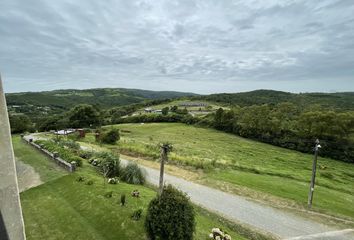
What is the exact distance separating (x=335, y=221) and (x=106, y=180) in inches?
591

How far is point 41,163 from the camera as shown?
76.2 feet

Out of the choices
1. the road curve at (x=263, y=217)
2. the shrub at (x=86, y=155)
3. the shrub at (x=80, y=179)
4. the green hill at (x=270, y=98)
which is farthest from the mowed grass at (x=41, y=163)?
the green hill at (x=270, y=98)

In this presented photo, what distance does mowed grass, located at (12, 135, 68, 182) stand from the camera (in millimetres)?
19911

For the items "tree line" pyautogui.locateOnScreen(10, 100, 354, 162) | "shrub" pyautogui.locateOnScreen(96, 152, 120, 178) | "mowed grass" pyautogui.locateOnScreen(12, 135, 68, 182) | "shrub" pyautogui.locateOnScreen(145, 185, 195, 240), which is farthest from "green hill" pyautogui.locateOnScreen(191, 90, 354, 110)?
"shrub" pyautogui.locateOnScreen(145, 185, 195, 240)

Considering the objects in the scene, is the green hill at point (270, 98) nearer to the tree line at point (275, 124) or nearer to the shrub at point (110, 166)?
the tree line at point (275, 124)

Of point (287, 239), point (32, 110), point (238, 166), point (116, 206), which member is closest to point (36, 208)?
point (116, 206)

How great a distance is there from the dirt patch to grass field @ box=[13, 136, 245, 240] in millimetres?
703

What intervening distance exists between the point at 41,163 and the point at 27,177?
3435 millimetres

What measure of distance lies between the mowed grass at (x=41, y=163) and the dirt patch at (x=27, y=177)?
31cm

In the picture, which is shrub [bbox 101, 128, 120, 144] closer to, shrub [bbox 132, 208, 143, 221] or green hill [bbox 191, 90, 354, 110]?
shrub [bbox 132, 208, 143, 221]

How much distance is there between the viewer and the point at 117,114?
10294 centimetres

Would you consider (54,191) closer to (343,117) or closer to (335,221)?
(335,221)

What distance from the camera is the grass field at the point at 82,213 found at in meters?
12.2

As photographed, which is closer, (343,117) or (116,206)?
(116,206)
